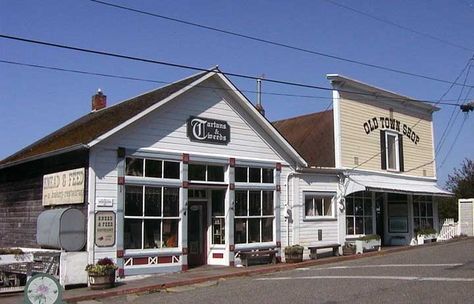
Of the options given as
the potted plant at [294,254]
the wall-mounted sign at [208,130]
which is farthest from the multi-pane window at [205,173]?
the potted plant at [294,254]

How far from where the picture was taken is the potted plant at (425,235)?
2731 centimetres

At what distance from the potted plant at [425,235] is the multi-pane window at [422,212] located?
30 centimetres

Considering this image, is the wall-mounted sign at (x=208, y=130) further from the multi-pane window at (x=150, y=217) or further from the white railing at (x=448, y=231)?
the white railing at (x=448, y=231)

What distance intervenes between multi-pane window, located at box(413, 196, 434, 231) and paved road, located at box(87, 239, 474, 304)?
983 centimetres

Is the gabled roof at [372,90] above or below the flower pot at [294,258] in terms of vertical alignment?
above

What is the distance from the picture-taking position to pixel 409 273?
15109mm

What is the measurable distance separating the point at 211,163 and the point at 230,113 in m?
1.87

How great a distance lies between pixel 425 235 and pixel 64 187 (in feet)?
57.2

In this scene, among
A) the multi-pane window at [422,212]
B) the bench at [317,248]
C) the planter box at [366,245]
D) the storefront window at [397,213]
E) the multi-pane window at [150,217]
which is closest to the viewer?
the multi-pane window at [150,217]

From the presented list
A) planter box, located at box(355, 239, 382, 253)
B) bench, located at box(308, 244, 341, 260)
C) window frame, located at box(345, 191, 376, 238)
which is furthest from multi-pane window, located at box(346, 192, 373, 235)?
bench, located at box(308, 244, 341, 260)

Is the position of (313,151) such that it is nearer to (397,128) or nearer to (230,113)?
(397,128)

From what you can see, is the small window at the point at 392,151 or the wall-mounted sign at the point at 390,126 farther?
A: the small window at the point at 392,151

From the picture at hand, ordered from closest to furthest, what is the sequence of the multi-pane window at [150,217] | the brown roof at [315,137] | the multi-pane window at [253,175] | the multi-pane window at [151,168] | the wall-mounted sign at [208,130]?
the multi-pane window at [150,217], the multi-pane window at [151,168], the wall-mounted sign at [208,130], the multi-pane window at [253,175], the brown roof at [315,137]

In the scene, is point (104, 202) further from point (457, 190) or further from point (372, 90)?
point (457, 190)
